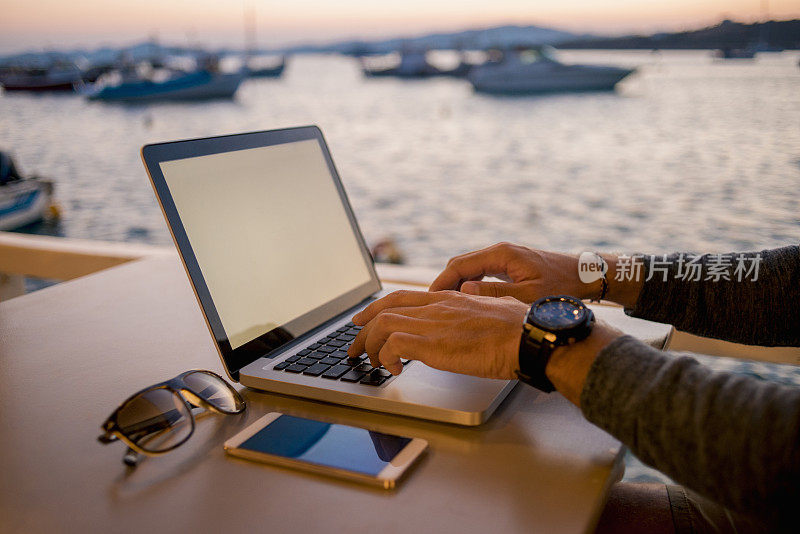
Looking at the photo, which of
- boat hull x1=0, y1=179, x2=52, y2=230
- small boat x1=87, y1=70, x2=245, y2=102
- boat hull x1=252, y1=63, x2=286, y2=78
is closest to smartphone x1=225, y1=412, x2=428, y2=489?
boat hull x1=0, y1=179, x2=52, y2=230

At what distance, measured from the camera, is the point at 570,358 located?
0.59m

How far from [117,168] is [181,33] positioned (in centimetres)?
823

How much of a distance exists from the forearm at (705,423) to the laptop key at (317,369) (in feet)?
0.98

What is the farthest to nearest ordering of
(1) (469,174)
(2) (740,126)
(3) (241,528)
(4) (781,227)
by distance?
(1) (469,174) → (2) (740,126) → (4) (781,227) → (3) (241,528)

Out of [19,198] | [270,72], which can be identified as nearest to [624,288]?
[19,198]

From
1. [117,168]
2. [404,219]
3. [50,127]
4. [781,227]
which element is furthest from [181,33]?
[781,227]

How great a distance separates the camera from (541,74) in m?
20.8

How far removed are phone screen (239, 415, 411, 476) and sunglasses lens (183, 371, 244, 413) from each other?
5 centimetres

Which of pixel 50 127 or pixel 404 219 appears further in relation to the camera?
pixel 50 127

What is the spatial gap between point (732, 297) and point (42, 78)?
23.9 m

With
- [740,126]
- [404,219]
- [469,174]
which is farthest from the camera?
[469,174]

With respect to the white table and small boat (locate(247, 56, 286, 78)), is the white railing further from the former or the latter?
small boat (locate(247, 56, 286, 78))

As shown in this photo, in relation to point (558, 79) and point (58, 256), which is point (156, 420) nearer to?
point (58, 256)

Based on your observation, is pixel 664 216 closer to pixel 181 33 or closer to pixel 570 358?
pixel 570 358
